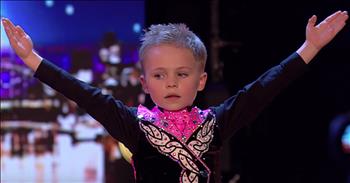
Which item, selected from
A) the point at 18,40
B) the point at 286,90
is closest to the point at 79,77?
the point at 286,90

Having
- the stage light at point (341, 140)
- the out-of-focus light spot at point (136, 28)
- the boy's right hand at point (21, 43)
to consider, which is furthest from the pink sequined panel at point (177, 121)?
the stage light at point (341, 140)

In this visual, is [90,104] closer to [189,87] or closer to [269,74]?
[189,87]

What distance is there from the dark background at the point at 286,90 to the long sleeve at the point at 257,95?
5.01ft

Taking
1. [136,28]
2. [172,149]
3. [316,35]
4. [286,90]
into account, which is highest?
[136,28]

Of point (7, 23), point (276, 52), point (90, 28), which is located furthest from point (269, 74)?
point (276, 52)

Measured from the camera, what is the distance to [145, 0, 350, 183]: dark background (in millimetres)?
3225

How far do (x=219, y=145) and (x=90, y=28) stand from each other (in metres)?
1.45

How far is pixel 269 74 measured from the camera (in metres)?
1.55

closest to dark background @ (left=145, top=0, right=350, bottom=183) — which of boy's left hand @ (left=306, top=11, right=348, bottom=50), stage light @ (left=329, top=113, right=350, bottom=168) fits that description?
stage light @ (left=329, top=113, right=350, bottom=168)

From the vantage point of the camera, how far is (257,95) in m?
1.54

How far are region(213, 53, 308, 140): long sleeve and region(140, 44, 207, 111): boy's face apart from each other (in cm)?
11

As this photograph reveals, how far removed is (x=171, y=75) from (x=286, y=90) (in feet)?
6.45

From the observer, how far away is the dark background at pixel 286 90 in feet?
10.6

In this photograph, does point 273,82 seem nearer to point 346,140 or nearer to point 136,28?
point 136,28
